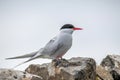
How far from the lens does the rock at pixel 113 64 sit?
23.4 meters

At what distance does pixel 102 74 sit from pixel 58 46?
340 cm

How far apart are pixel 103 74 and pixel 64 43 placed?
3460 mm

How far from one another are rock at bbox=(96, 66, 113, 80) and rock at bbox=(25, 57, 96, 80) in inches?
47.4

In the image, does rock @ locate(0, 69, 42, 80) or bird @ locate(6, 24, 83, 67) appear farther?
bird @ locate(6, 24, 83, 67)

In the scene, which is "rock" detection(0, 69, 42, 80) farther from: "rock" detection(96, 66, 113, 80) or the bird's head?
"rock" detection(96, 66, 113, 80)

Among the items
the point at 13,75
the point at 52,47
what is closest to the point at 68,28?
the point at 52,47

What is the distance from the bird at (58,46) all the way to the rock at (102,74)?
9.21 feet

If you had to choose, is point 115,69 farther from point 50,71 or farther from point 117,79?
point 50,71

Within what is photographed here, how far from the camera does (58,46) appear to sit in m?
19.8

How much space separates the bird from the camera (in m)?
19.7

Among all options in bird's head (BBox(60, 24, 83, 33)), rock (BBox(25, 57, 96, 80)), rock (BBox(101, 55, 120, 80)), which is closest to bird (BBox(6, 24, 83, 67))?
bird's head (BBox(60, 24, 83, 33))

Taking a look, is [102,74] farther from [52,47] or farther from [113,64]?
[52,47]

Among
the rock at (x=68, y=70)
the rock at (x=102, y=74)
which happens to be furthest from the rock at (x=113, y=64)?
the rock at (x=68, y=70)

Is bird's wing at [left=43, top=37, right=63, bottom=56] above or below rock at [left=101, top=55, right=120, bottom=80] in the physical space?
above
